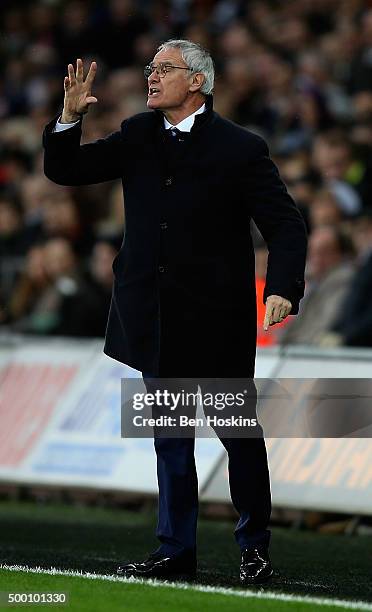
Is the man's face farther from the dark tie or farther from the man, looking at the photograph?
the dark tie

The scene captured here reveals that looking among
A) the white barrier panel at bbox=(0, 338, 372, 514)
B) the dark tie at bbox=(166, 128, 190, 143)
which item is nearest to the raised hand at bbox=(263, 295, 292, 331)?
the dark tie at bbox=(166, 128, 190, 143)

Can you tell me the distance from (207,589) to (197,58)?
7.65 feet

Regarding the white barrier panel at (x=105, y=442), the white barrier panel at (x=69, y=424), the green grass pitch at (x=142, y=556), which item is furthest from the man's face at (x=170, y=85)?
the white barrier panel at (x=69, y=424)

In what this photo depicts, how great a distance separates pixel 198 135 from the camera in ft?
21.7

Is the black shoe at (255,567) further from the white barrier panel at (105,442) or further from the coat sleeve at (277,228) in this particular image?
the white barrier panel at (105,442)

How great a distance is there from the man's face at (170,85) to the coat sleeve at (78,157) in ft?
0.83

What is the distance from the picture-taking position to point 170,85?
6562mm

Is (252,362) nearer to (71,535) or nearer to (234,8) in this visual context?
(71,535)

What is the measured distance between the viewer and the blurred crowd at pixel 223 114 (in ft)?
37.3

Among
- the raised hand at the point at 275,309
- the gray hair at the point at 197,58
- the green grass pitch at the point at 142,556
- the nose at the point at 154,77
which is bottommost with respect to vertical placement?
the green grass pitch at the point at 142,556

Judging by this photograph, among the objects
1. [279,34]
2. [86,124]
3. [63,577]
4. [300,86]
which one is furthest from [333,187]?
[63,577]

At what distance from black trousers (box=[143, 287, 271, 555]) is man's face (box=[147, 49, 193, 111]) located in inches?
32.9

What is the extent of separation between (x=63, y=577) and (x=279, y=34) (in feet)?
33.2

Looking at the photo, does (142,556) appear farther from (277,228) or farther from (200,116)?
(200,116)
